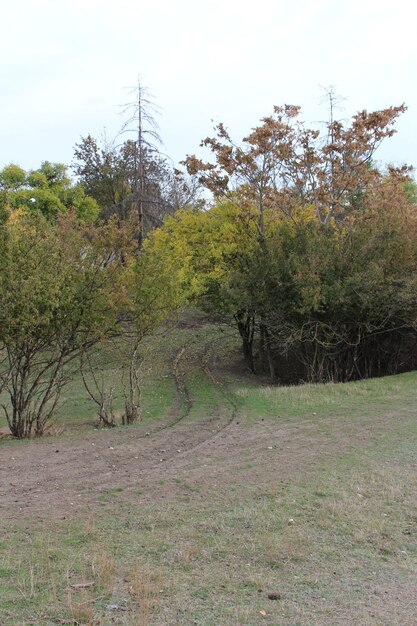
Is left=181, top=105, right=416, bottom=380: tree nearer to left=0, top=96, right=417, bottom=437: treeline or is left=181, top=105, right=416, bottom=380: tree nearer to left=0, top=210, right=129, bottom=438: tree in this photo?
left=0, top=96, right=417, bottom=437: treeline

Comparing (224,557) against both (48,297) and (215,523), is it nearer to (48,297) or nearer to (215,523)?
(215,523)

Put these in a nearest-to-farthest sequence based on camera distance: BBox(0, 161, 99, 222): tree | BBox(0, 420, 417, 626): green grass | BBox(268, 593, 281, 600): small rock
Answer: BBox(0, 420, 417, 626): green grass
BBox(268, 593, 281, 600): small rock
BBox(0, 161, 99, 222): tree

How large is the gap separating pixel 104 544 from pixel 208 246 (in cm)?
1516

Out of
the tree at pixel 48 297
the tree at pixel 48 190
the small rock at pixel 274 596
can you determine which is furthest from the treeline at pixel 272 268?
the tree at pixel 48 190

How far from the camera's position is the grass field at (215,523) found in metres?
4.11


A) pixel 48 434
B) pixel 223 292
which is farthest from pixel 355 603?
pixel 223 292

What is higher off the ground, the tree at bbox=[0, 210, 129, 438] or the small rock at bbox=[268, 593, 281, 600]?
the tree at bbox=[0, 210, 129, 438]

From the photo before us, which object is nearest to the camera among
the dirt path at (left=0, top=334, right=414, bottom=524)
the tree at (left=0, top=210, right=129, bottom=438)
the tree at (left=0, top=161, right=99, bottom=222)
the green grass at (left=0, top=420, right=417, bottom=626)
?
the green grass at (left=0, top=420, right=417, bottom=626)

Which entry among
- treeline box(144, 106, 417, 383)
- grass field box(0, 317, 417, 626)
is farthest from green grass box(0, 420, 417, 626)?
treeline box(144, 106, 417, 383)

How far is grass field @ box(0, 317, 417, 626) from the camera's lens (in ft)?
13.5

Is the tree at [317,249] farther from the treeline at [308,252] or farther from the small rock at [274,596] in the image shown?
the small rock at [274,596]

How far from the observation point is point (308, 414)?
39.3 feet

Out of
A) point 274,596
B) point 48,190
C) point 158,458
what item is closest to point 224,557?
point 274,596

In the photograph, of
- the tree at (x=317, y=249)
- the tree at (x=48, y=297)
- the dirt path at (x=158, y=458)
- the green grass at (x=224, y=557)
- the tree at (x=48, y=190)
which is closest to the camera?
the green grass at (x=224, y=557)
